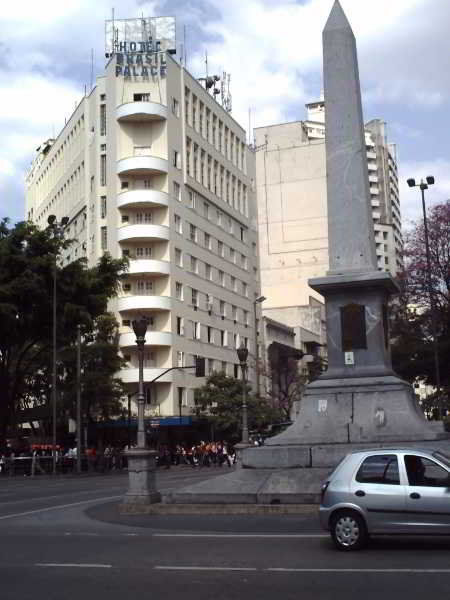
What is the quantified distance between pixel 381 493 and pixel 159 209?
53.5 metres

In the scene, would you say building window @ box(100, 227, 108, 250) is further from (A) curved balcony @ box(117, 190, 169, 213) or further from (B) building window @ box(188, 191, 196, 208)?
(B) building window @ box(188, 191, 196, 208)

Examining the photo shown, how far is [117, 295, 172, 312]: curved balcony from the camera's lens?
60188mm

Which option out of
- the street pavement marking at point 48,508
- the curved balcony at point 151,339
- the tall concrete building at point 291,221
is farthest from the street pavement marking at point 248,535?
the tall concrete building at point 291,221

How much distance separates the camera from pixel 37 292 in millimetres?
40812

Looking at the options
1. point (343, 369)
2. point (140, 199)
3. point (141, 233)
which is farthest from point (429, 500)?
point (140, 199)

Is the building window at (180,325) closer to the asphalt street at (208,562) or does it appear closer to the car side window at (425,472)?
the asphalt street at (208,562)

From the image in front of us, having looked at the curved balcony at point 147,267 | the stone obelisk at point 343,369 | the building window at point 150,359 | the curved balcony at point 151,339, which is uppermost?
the curved balcony at point 147,267

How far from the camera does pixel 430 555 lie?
10.4 m

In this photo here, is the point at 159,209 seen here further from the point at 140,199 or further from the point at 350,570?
the point at 350,570

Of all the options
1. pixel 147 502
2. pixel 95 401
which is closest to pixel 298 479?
pixel 147 502

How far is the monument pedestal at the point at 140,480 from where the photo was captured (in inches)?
695

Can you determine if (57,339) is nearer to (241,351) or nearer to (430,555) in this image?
(241,351)

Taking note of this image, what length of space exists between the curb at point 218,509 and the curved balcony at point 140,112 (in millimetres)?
48212

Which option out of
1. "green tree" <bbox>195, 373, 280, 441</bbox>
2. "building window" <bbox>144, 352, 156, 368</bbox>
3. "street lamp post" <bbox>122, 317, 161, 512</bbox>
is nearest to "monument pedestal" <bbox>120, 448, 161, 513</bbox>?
"street lamp post" <bbox>122, 317, 161, 512</bbox>
